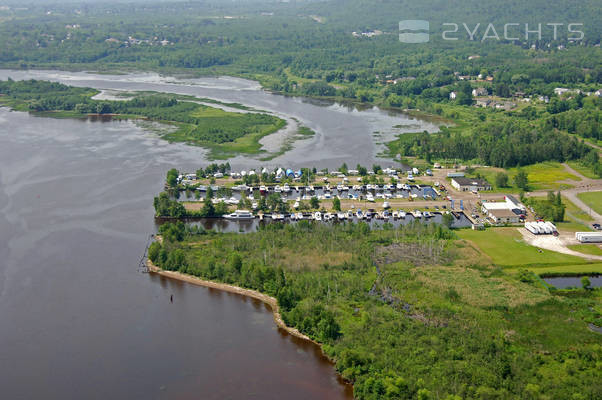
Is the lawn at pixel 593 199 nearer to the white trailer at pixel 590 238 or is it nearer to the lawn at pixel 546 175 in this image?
the lawn at pixel 546 175

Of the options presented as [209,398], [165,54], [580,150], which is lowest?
[209,398]

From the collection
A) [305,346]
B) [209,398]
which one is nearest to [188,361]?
[209,398]

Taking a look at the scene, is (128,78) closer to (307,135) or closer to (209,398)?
(307,135)

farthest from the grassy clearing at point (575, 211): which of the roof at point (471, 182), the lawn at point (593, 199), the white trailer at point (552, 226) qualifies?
the roof at point (471, 182)

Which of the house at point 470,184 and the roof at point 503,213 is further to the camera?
the house at point 470,184

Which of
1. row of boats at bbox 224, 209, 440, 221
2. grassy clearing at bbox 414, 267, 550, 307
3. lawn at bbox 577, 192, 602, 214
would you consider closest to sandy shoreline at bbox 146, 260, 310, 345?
grassy clearing at bbox 414, 267, 550, 307
